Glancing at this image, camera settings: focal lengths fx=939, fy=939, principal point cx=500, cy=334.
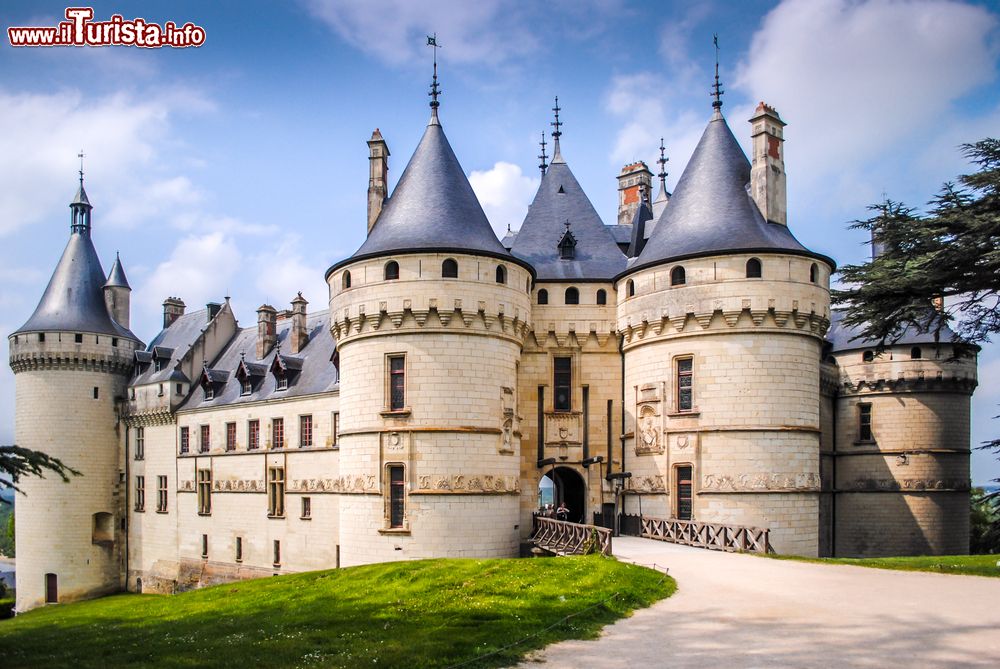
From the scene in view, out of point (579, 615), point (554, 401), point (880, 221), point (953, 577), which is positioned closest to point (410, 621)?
point (579, 615)

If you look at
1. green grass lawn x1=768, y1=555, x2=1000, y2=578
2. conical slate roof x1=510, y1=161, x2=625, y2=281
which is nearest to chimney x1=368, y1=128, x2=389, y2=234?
conical slate roof x1=510, y1=161, x2=625, y2=281

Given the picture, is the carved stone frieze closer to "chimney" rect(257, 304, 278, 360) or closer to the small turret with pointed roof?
the small turret with pointed roof

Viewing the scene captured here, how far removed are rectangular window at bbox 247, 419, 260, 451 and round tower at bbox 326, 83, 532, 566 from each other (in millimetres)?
13528

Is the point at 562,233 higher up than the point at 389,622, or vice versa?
the point at 562,233

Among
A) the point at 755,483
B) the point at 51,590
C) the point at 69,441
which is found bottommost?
the point at 51,590

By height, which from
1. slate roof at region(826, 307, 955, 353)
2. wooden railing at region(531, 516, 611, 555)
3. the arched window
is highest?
the arched window

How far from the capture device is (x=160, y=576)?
4791cm

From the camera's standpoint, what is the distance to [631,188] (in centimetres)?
3981

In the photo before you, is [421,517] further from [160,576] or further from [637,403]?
[160,576]

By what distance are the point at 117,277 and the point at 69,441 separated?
9.43m

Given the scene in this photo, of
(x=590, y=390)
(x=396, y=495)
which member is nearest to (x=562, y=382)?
(x=590, y=390)

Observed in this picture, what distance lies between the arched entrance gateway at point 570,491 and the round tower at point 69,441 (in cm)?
2837

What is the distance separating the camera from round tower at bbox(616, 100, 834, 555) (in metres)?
27.9

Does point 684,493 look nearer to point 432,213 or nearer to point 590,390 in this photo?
point 590,390
